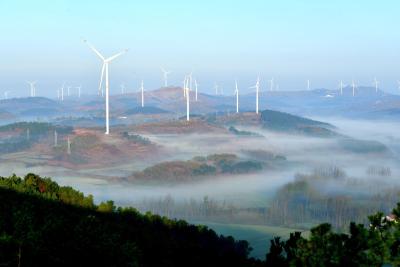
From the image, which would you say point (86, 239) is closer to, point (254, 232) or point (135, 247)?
point (135, 247)

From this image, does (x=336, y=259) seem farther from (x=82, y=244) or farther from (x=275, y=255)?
(x=82, y=244)

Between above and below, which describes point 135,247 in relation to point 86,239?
below

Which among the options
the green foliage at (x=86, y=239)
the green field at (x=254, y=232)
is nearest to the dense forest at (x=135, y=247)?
the green foliage at (x=86, y=239)

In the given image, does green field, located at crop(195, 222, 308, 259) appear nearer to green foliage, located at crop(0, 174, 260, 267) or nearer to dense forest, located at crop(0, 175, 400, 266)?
green foliage, located at crop(0, 174, 260, 267)

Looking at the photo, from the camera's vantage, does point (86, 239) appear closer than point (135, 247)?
No

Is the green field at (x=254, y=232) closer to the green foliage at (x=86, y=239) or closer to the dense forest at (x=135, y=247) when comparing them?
the green foliage at (x=86, y=239)

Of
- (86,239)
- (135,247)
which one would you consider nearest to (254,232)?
(86,239)

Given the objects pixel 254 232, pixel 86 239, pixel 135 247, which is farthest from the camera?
pixel 254 232

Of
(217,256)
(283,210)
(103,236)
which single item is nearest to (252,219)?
(283,210)
